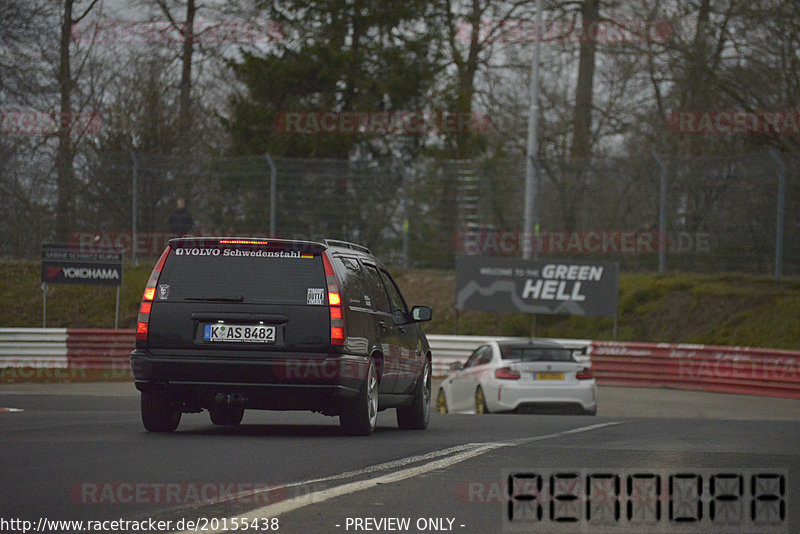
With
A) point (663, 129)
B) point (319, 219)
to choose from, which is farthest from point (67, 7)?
point (663, 129)

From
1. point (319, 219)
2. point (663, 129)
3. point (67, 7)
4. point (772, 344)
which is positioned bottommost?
point (772, 344)

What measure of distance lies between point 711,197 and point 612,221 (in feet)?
9.21

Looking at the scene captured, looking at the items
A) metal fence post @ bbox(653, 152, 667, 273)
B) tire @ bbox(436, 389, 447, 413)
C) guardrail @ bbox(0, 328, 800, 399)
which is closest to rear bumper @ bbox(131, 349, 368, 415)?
tire @ bbox(436, 389, 447, 413)

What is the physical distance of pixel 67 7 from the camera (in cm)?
3638

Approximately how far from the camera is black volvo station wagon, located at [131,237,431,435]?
9969 millimetres

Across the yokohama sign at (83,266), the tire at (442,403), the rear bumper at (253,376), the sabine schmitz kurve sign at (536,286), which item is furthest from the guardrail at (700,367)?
the rear bumper at (253,376)

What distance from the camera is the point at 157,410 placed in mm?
10438

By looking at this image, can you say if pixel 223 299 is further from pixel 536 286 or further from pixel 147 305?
pixel 536 286

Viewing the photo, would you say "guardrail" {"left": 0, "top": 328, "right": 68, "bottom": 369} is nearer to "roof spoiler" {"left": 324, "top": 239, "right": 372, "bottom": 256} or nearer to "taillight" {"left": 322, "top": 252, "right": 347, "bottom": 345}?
"roof spoiler" {"left": 324, "top": 239, "right": 372, "bottom": 256}

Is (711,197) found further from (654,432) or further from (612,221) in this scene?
(654,432)

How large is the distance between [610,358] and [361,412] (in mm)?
15568

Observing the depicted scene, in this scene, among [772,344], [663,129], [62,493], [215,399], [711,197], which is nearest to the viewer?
[62,493]
